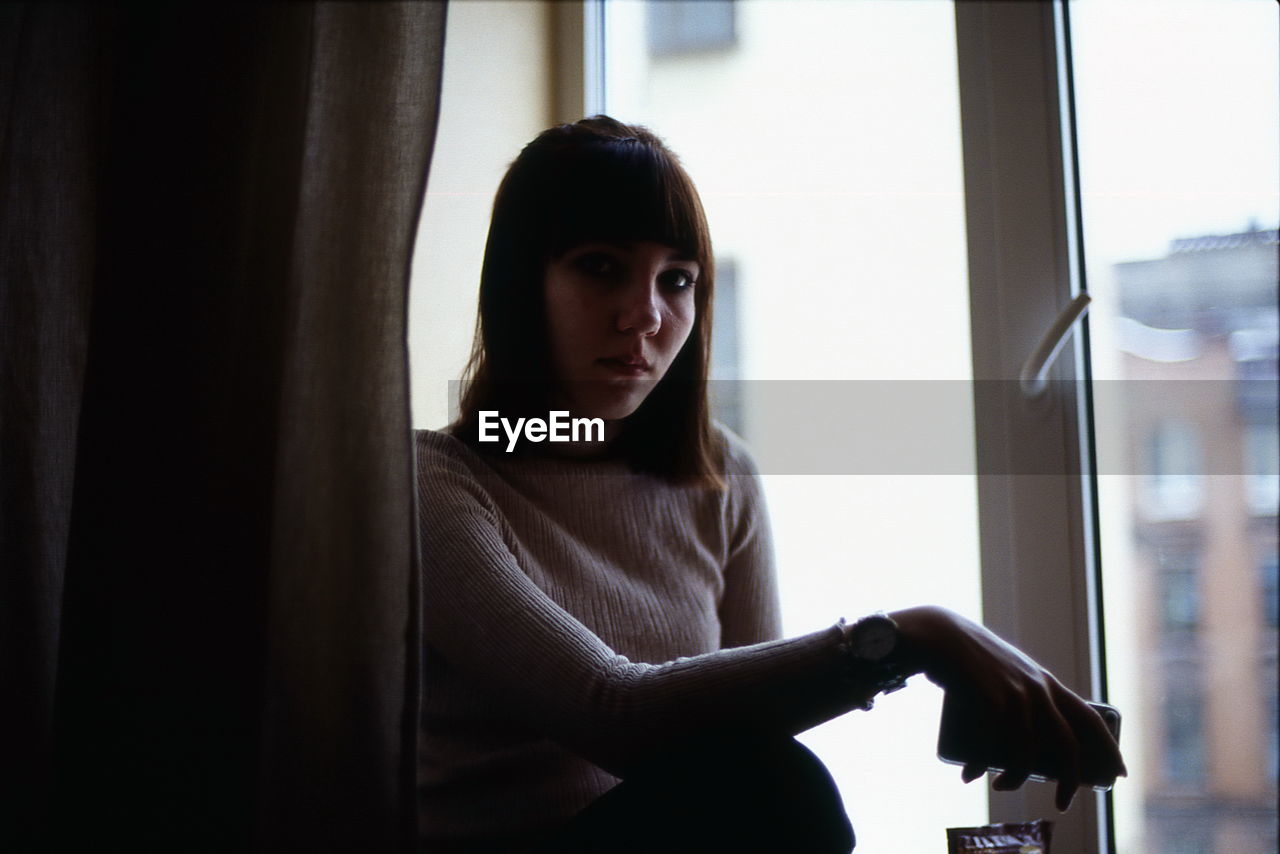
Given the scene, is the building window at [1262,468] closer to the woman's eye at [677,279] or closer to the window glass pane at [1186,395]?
the window glass pane at [1186,395]

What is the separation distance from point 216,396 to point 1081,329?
0.85 metres

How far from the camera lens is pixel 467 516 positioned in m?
0.81

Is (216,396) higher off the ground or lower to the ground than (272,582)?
higher

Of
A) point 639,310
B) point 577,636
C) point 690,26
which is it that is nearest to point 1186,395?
point 639,310

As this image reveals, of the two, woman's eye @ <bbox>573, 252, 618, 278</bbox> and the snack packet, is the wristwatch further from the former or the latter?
woman's eye @ <bbox>573, 252, 618, 278</bbox>

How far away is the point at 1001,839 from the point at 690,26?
3.52 ft

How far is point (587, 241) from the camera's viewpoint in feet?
2.86

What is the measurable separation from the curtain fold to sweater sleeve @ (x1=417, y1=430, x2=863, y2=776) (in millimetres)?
96

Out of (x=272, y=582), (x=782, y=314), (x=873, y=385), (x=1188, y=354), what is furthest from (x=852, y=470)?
(x=272, y=582)

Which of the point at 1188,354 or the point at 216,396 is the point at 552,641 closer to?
the point at 216,396

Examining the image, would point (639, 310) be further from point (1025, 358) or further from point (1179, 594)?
point (1179, 594)

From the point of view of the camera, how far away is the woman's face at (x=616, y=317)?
2.87 ft

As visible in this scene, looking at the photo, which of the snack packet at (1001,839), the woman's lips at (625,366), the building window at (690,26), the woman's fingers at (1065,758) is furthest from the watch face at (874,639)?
the building window at (690,26)

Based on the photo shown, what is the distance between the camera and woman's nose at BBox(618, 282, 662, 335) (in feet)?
2.86
